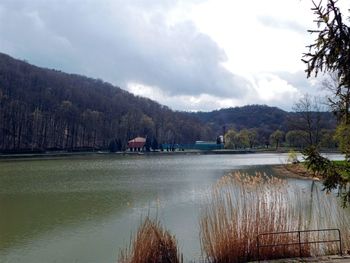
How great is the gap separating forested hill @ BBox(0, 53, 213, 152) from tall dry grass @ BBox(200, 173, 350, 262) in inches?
A: 3265

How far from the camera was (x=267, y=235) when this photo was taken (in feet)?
28.9

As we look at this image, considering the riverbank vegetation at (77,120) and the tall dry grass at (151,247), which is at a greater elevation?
the riverbank vegetation at (77,120)

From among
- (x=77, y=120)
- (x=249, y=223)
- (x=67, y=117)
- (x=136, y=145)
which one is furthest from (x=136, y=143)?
(x=249, y=223)

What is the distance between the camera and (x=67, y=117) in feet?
377

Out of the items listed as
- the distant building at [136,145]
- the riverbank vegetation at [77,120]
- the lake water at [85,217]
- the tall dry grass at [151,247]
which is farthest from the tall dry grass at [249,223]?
the distant building at [136,145]

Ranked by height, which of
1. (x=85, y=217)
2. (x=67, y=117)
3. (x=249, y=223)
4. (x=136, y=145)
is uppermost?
(x=67, y=117)

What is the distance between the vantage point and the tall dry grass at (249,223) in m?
8.80

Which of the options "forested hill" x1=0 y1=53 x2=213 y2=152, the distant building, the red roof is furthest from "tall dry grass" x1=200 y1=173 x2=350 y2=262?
the red roof

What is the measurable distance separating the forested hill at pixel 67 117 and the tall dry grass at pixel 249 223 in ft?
272

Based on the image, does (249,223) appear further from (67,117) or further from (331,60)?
(67,117)

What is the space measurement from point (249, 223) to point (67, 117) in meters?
111

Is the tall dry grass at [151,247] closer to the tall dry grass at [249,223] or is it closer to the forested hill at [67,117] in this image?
the tall dry grass at [249,223]

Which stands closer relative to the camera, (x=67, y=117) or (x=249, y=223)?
(x=249, y=223)

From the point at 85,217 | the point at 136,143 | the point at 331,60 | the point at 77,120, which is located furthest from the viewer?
the point at 136,143
